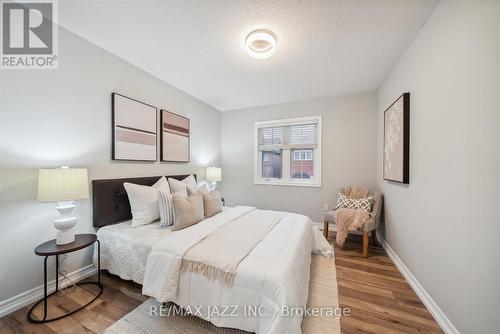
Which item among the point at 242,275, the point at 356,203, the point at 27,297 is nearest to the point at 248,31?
the point at 242,275

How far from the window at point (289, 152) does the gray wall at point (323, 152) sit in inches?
4.7

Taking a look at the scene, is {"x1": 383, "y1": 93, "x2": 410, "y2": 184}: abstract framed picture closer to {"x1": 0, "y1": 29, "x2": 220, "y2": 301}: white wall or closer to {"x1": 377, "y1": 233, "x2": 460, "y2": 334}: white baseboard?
{"x1": 377, "y1": 233, "x2": 460, "y2": 334}: white baseboard

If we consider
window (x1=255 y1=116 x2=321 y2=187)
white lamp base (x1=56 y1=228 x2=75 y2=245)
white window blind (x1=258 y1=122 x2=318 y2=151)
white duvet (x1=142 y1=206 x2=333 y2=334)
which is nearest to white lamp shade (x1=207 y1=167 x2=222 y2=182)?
window (x1=255 y1=116 x2=321 y2=187)

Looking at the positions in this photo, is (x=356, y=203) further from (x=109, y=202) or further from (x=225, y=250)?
(x=109, y=202)

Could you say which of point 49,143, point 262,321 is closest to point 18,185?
point 49,143

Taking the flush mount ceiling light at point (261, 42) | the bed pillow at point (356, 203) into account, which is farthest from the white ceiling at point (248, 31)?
the bed pillow at point (356, 203)

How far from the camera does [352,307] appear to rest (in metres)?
1.62

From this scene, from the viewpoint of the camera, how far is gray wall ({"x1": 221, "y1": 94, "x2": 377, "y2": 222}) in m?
3.34

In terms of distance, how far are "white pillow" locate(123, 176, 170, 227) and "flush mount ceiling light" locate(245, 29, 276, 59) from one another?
1954 mm

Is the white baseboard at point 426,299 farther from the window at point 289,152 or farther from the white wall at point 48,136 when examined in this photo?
the white wall at point 48,136

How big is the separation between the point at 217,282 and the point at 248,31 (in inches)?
86.9

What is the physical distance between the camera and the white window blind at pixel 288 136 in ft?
12.3

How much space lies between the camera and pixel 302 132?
12.5 feet

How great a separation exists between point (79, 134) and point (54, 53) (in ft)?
2.55
